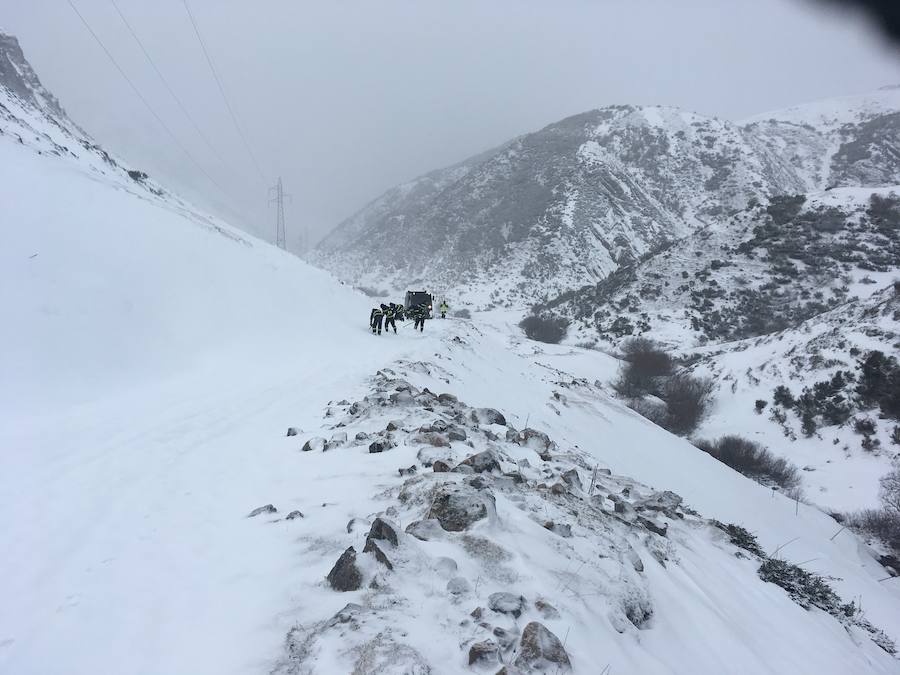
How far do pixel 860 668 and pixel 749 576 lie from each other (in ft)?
4.70

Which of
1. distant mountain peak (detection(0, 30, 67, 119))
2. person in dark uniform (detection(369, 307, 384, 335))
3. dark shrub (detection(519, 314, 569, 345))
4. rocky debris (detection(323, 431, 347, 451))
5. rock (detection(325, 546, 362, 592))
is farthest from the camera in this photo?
distant mountain peak (detection(0, 30, 67, 119))

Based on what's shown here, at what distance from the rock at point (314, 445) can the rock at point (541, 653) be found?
440cm

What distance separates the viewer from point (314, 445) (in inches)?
257

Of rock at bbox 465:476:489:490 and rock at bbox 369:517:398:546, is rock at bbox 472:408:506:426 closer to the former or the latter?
rock at bbox 465:476:489:490

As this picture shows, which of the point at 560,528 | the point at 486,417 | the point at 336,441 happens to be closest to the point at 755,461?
the point at 486,417

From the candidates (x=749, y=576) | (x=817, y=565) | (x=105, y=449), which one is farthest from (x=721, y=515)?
(x=105, y=449)

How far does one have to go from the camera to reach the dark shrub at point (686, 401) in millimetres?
25344

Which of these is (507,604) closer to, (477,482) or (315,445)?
(477,482)

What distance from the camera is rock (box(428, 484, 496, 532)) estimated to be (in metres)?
4.02

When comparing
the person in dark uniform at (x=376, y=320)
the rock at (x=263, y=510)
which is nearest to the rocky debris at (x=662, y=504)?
the rock at (x=263, y=510)

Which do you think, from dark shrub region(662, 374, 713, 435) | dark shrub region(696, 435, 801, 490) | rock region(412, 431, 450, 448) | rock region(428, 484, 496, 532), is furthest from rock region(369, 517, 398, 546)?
dark shrub region(662, 374, 713, 435)

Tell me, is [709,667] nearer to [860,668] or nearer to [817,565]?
[860,668]

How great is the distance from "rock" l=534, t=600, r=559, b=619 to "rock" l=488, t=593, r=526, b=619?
4.2 inches

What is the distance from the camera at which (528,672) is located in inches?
101
